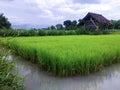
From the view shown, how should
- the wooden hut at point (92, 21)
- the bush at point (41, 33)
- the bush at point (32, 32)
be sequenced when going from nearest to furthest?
the bush at point (32, 32)
the bush at point (41, 33)
the wooden hut at point (92, 21)

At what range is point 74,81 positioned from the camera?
4.06m

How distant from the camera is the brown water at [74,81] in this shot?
12.4 ft

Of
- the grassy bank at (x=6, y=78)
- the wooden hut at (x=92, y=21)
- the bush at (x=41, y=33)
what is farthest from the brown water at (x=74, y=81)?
the wooden hut at (x=92, y=21)

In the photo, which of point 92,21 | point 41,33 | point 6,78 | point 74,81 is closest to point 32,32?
point 41,33

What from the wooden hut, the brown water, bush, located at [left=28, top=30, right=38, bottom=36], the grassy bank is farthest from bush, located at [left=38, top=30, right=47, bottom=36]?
the grassy bank

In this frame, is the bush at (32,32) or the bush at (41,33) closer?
the bush at (32,32)

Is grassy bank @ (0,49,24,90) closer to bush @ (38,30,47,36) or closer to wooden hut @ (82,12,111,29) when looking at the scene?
bush @ (38,30,47,36)

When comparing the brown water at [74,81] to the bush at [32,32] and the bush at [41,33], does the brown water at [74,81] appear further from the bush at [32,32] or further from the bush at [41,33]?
the bush at [41,33]

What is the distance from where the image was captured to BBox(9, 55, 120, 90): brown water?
3.78 meters

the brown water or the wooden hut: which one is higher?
the wooden hut

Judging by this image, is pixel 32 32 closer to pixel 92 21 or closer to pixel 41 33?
pixel 41 33

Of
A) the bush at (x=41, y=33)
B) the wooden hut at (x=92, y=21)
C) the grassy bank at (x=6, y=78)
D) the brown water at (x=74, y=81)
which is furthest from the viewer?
the wooden hut at (x=92, y=21)

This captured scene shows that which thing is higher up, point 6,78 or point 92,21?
point 92,21

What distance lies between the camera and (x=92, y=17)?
20828 millimetres
